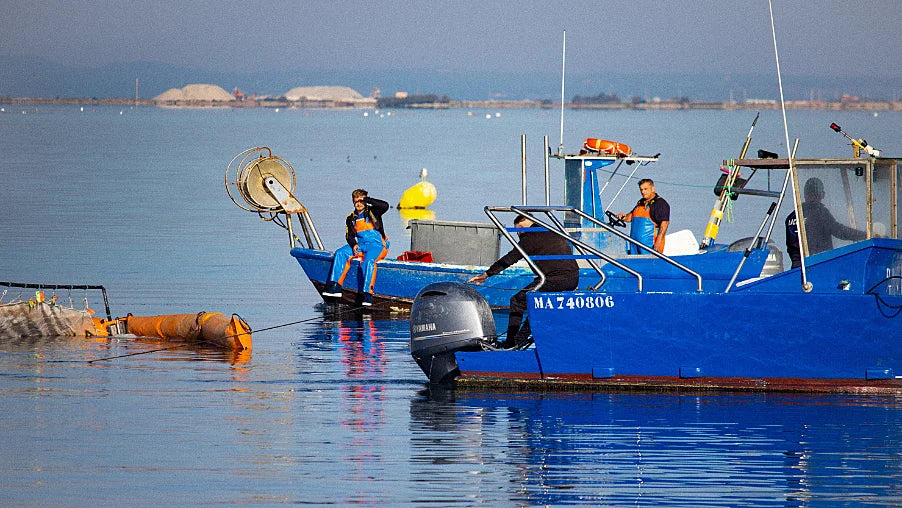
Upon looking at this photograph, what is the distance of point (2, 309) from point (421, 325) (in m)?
5.89

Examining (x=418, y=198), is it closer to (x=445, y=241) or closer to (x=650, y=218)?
(x=445, y=241)

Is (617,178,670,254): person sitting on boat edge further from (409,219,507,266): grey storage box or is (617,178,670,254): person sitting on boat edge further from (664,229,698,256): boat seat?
(409,219,507,266): grey storage box

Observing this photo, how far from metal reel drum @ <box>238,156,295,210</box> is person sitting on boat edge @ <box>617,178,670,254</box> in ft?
18.3

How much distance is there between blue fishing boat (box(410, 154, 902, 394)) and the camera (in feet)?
39.1

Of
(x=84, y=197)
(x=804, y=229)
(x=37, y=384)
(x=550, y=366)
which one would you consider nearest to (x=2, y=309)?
(x=37, y=384)

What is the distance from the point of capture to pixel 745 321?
11992 millimetres

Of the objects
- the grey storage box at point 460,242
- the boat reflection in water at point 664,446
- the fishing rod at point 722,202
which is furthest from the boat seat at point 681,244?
the boat reflection in water at point 664,446

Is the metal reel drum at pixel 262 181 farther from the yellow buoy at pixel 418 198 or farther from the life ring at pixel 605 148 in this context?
the yellow buoy at pixel 418 198

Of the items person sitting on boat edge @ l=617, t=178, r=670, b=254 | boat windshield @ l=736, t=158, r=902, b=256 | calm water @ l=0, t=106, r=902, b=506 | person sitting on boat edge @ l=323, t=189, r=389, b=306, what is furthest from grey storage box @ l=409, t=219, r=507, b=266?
boat windshield @ l=736, t=158, r=902, b=256

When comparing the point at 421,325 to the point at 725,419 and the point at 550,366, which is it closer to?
the point at 550,366

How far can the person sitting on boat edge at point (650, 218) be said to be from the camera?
1634cm

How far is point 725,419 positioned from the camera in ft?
38.7

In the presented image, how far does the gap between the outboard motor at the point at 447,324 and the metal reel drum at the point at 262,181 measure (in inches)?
282

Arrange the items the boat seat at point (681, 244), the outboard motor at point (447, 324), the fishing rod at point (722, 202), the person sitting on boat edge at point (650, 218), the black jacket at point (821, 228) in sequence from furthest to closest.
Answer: the boat seat at point (681, 244) → the fishing rod at point (722, 202) → the person sitting on boat edge at point (650, 218) → the outboard motor at point (447, 324) → the black jacket at point (821, 228)
